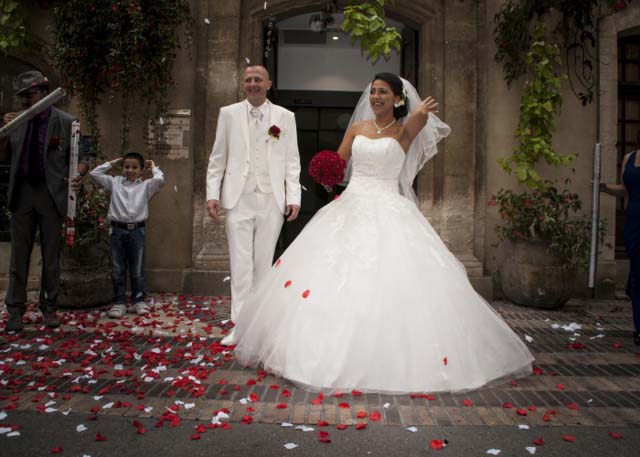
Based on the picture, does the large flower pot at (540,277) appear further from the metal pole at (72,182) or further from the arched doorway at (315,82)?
the metal pole at (72,182)

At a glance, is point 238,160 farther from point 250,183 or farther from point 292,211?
point 292,211

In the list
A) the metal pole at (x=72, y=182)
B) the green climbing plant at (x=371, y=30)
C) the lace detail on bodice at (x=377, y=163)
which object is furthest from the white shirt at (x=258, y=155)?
the green climbing plant at (x=371, y=30)

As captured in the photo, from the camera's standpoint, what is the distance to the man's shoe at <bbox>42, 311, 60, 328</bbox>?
16.8 feet

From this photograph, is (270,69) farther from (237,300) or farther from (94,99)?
(237,300)

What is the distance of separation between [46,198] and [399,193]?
333 centimetres

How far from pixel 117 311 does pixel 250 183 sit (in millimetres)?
2328

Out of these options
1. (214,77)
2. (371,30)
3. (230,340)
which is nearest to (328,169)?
(230,340)

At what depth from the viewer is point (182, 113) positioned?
7320 millimetres

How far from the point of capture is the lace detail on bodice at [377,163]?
14.1 feet

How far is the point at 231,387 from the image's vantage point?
3480 mm

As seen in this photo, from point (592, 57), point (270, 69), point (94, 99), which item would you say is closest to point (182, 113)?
point (94, 99)

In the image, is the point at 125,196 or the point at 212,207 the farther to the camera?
the point at 125,196

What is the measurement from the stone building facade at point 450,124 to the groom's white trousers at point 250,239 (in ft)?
9.29

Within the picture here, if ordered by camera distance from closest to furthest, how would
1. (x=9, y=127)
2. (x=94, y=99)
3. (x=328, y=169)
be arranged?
(x=9, y=127) < (x=328, y=169) < (x=94, y=99)
